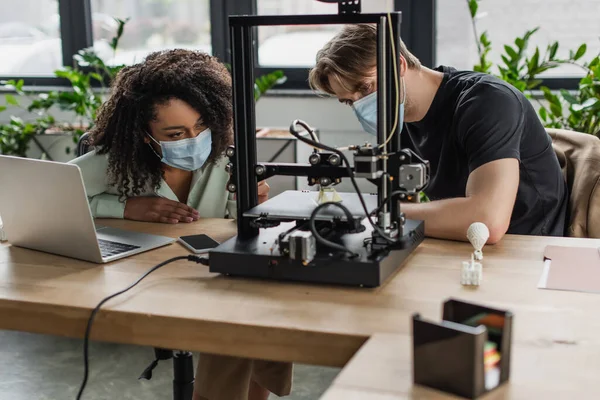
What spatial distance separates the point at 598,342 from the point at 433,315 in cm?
24

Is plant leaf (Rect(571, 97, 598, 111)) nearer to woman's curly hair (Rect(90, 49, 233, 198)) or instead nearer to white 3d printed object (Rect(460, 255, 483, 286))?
woman's curly hair (Rect(90, 49, 233, 198))

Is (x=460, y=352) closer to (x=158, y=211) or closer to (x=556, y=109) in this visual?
(x=158, y=211)

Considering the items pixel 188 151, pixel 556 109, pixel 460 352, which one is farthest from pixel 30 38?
pixel 460 352

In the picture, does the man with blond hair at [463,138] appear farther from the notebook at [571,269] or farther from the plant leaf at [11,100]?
the plant leaf at [11,100]

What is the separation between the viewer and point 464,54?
11.5 feet

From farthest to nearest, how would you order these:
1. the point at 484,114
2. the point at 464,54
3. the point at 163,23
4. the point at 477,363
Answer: the point at 163,23
the point at 464,54
the point at 484,114
the point at 477,363

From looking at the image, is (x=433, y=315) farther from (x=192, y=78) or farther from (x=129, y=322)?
(x=192, y=78)

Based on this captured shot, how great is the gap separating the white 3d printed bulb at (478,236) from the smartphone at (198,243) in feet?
1.72

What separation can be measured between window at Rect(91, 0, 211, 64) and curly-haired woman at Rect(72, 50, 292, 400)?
5.96 ft

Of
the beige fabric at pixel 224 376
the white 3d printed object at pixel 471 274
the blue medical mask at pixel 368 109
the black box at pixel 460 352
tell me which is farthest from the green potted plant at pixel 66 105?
the black box at pixel 460 352

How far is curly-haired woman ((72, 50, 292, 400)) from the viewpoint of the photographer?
6.38 ft

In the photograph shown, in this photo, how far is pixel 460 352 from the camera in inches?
37.6

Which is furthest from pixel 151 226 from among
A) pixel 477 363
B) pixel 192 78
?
pixel 477 363

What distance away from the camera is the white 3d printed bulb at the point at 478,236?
4.97 feet
